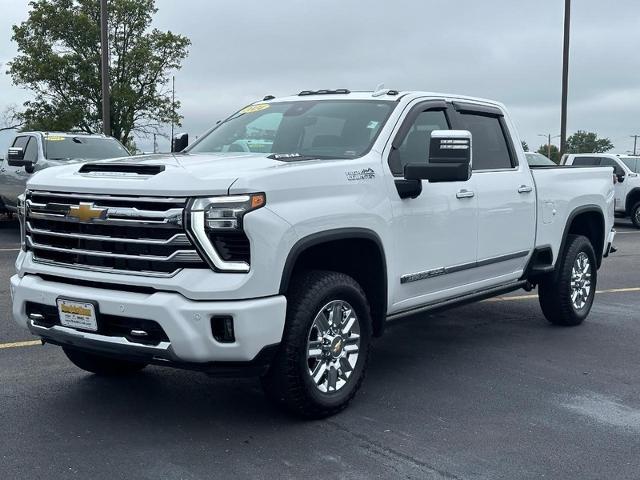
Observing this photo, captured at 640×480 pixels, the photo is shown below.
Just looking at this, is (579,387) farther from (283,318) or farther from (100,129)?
(100,129)

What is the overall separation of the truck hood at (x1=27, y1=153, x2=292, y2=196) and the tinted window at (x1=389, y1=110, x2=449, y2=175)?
939 millimetres

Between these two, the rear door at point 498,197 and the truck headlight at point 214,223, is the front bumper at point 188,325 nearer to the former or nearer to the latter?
the truck headlight at point 214,223

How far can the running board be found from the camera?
17.8 feet

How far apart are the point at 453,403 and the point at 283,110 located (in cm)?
246

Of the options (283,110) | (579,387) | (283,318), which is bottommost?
(579,387)

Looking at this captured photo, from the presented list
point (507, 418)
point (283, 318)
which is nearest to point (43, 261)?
point (283, 318)

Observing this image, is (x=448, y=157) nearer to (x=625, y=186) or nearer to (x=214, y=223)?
(x=214, y=223)

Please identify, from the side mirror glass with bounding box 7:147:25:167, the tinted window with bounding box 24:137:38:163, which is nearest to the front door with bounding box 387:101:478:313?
the side mirror glass with bounding box 7:147:25:167

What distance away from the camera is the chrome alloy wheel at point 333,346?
181 inches

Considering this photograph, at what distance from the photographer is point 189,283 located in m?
4.04

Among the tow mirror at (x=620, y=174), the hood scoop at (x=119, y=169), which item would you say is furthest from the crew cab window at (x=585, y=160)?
the hood scoop at (x=119, y=169)

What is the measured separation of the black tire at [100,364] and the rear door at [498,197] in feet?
8.68

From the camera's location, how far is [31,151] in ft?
45.8

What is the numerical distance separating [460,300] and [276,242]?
2.21 metres
